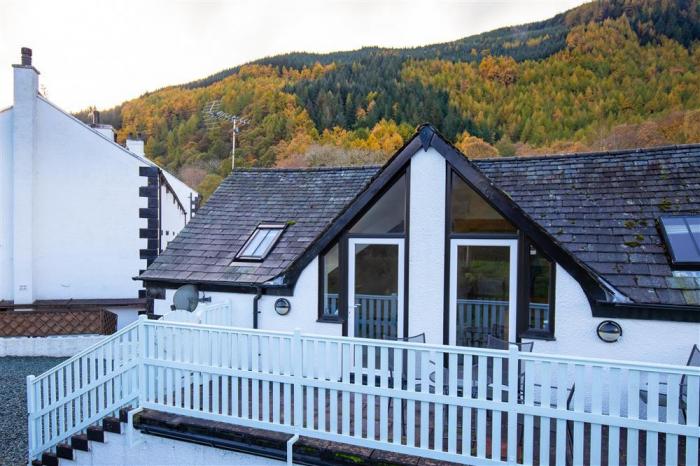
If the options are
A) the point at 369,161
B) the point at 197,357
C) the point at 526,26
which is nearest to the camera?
the point at 197,357

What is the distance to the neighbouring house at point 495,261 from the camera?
6.69 metres

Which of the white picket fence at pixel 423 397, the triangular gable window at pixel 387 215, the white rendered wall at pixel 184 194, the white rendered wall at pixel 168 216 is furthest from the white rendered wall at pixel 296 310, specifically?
the white rendered wall at pixel 184 194

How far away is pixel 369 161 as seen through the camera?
38.2m

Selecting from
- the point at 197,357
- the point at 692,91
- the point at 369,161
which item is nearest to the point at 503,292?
the point at 197,357

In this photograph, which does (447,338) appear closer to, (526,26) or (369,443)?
(369,443)

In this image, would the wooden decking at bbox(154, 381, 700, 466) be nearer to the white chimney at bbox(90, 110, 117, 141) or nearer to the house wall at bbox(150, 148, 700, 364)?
the house wall at bbox(150, 148, 700, 364)

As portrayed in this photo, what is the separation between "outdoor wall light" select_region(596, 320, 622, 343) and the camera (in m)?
6.58

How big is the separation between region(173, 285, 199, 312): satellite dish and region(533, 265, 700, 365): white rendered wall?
668 centimetres

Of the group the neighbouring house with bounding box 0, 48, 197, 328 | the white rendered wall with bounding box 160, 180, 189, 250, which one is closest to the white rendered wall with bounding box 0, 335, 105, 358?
the neighbouring house with bounding box 0, 48, 197, 328

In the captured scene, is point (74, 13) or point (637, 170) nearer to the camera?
point (637, 170)

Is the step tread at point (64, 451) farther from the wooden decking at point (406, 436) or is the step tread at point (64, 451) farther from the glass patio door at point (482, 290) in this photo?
the glass patio door at point (482, 290)

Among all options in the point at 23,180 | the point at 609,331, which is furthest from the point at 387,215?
the point at 23,180

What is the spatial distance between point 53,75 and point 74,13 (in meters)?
3.26

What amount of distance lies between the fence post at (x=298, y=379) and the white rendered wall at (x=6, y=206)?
43.2 ft
